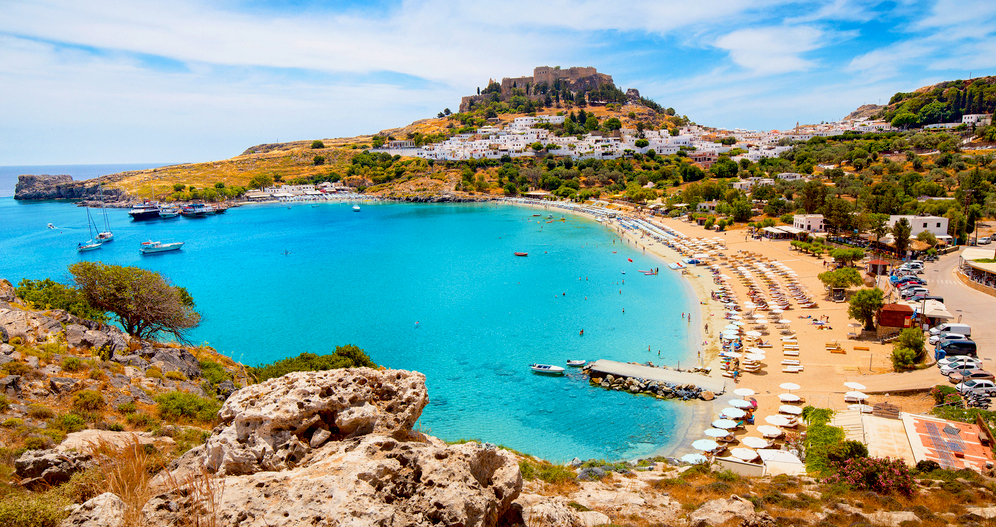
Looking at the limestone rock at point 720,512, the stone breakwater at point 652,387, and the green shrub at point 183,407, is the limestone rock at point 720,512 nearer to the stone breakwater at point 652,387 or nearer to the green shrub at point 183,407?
the green shrub at point 183,407

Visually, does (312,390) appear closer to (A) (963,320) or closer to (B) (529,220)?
(A) (963,320)

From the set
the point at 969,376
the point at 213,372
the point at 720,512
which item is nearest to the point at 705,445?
the point at 720,512

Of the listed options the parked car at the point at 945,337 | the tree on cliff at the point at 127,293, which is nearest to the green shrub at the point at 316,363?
the tree on cliff at the point at 127,293

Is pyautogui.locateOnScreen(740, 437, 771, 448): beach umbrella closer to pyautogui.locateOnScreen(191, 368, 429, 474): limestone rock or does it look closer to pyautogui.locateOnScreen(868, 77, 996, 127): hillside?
pyautogui.locateOnScreen(191, 368, 429, 474): limestone rock

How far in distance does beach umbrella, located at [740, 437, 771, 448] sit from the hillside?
119 m

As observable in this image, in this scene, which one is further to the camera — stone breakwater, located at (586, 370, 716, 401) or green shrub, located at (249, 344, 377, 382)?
stone breakwater, located at (586, 370, 716, 401)

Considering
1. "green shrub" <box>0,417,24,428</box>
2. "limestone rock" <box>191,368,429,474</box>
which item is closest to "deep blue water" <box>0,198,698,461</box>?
"limestone rock" <box>191,368,429,474</box>

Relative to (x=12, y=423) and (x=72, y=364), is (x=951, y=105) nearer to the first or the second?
(x=72, y=364)

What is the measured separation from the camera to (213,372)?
16891 mm

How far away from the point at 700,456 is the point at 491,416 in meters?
7.99

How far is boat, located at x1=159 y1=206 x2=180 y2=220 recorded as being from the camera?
299 feet

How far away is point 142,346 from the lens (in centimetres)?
1642

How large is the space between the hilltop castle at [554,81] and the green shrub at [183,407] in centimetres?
14164

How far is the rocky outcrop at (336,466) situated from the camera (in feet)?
16.1
